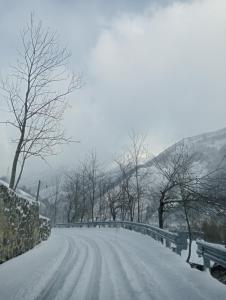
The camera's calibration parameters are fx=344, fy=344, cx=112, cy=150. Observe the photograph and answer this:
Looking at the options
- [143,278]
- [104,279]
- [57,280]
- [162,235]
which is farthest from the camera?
[162,235]

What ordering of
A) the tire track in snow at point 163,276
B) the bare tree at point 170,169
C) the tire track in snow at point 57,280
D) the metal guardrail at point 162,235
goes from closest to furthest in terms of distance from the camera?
the tire track in snow at point 57,280 → the tire track in snow at point 163,276 → the metal guardrail at point 162,235 → the bare tree at point 170,169

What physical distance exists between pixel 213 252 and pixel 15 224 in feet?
21.2

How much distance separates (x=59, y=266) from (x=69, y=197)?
56.7 meters

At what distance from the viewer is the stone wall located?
33.2 ft

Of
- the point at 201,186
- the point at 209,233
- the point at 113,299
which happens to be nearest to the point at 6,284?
the point at 113,299

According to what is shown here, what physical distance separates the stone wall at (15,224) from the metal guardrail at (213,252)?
5.67 metres

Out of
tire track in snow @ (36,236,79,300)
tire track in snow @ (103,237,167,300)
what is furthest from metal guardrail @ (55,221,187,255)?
tire track in snow @ (36,236,79,300)

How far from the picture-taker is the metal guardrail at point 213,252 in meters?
7.75

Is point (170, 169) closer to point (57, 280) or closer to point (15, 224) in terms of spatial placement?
point (15, 224)

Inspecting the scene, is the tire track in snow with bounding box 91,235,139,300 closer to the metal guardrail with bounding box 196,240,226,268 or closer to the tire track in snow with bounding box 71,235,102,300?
the tire track in snow with bounding box 71,235,102,300

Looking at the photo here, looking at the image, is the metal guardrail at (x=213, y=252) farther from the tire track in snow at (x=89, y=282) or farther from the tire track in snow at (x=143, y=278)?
the tire track in snow at (x=89, y=282)

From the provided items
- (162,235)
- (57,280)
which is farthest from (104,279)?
(162,235)

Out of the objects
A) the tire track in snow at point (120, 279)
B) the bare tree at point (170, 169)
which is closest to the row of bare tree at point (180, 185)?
the bare tree at point (170, 169)

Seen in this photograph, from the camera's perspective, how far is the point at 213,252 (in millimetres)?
8508
